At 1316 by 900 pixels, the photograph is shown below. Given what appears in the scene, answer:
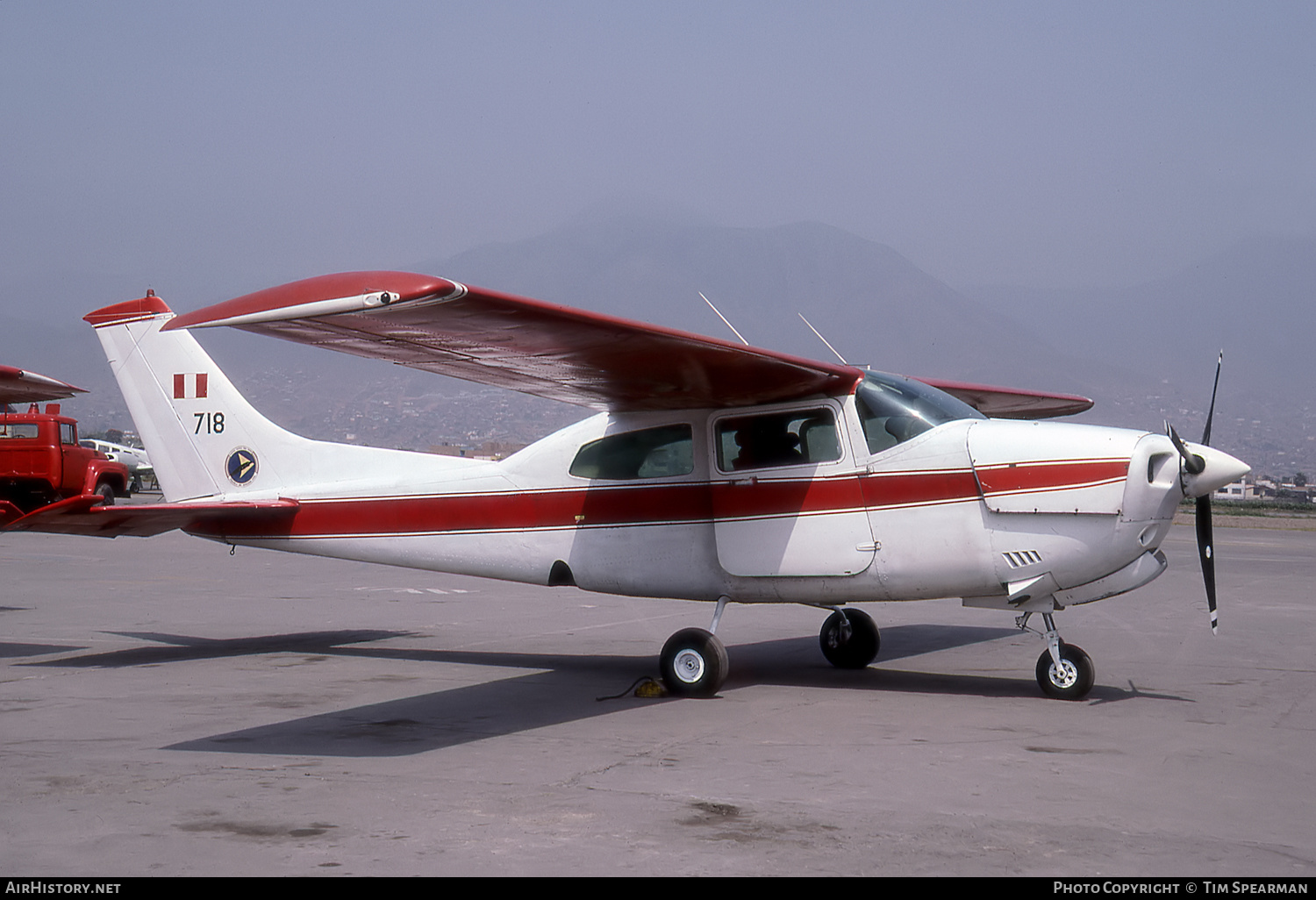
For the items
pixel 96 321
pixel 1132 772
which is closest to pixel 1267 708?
pixel 1132 772

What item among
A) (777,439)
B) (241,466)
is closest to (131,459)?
(241,466)

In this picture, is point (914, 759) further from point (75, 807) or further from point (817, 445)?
point (75, 807)

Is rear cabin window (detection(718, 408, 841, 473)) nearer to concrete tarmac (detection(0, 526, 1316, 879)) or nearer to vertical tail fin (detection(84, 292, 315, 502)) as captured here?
concrete tarmac (detection(0, 526, 1316, 879))

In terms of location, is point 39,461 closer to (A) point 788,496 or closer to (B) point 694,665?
(B) point 694,665

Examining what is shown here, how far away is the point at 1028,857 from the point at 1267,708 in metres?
4.56

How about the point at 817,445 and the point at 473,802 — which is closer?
the point at 473,802

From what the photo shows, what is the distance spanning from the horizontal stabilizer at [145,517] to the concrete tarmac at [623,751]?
114 centimetres

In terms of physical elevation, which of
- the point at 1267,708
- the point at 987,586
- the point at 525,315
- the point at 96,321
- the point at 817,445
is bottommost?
the point at 1267,708

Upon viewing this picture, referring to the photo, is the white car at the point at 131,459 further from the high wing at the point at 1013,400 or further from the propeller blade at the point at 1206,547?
the propeller blade at the point at 1206,547

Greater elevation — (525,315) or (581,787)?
(525,315)

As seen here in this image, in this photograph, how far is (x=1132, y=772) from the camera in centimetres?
607

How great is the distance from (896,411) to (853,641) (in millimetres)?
2345
